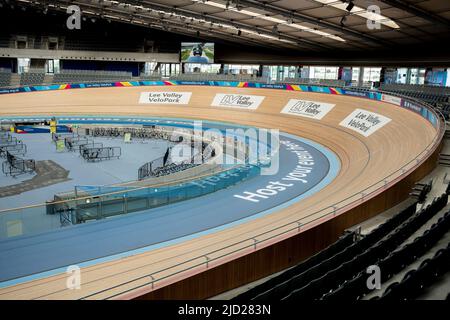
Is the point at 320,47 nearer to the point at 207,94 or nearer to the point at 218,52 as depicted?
the point at 207,94

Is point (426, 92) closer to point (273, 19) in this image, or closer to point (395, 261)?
point (273, 19)

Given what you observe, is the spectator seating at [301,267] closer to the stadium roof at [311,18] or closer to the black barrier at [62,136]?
the stadium roof at [311,18]

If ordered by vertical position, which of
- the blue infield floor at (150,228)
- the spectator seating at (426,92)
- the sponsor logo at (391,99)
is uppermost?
the spectator seating at (426,92)

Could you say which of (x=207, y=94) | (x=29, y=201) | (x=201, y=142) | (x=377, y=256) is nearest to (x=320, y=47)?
(x=207, y=94)

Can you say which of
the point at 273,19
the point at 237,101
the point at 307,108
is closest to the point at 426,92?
the point at 307,108

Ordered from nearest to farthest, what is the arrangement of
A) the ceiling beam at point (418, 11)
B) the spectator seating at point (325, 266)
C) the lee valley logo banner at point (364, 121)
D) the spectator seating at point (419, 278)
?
the spectator seating at point (419, 278)
the spectator seating at point (325, 266)
the ceiling beam at point (418, 11)
the lee valley logo banner at point (364, 121)

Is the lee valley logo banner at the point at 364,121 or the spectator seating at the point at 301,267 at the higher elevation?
the lee valley logo banner at the point at 364,121

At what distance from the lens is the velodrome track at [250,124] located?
6.16 meters

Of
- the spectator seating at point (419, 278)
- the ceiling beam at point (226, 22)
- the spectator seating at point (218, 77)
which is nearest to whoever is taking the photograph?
the spectator seating at point (419, 278)

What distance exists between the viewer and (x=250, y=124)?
2525 centimetres

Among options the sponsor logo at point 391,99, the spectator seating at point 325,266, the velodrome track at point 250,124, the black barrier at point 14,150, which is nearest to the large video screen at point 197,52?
the velodrome track at point 250,124

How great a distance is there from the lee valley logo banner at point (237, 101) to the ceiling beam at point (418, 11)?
42.1ft

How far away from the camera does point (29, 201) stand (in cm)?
1177

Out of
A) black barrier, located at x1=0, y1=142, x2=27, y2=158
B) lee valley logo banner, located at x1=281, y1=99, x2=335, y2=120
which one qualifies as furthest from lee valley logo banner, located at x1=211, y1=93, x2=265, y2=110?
black barrier, located at x1=0, y1=142, x2=27, y2=158
